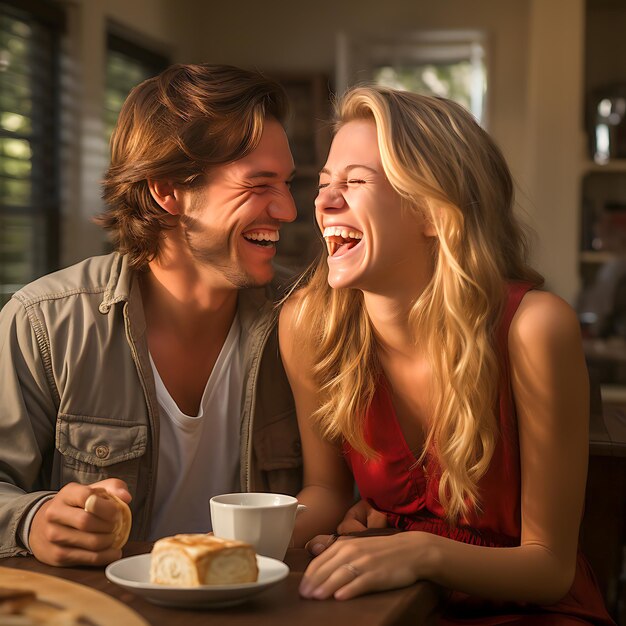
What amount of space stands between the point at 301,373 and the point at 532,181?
325 cm

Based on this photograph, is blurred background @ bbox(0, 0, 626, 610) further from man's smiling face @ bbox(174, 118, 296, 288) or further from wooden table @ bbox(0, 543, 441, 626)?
wooden table @ bbox(0, 543, 441, 626)

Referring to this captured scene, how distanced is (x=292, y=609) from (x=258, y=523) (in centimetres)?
13

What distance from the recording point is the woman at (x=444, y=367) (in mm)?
1414

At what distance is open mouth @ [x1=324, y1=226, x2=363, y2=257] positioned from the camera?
154 centimetres

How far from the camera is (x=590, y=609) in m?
1.47

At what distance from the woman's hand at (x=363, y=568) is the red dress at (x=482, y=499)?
0.24 metres

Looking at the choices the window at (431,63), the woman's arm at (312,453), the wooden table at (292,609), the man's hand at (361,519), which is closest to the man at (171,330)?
the woman's arm at (312,453)

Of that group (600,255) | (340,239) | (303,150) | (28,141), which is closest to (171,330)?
(340,239)

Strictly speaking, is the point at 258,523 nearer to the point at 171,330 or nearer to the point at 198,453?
the point at 198,453

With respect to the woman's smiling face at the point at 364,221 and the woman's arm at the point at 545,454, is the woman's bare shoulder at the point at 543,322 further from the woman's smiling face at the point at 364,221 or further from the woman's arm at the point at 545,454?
the woman's smiling face at the point at 364,221

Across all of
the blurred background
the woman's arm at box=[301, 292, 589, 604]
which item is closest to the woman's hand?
the woman's arm at box=[301, 292, 589, 604]

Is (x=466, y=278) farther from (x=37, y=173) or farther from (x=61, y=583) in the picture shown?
(x=37, y=173)

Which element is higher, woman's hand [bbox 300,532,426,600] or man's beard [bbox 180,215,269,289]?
man's beard [bbox 180,215,269,289]

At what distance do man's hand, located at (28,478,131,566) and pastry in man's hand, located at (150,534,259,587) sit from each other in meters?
0.17
